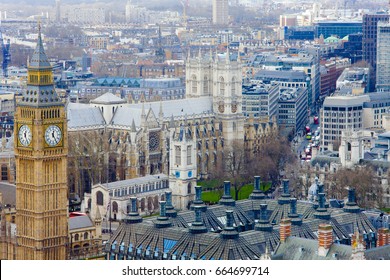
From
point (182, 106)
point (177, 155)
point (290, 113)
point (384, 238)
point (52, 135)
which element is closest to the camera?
point (384, 238)

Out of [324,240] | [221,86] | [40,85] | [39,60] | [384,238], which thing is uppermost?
[39,60]

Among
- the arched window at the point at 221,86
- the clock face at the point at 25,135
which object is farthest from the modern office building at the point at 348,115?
the clock face at the point at 25,135

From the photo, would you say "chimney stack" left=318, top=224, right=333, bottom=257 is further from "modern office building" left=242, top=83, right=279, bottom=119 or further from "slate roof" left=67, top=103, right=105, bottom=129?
"modern office building" left=242, top=83, right=279, bottom=119

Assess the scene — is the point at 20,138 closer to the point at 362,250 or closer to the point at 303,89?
the point at 362,250

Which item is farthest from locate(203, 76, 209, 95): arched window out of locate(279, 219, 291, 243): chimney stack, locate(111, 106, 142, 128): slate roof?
locate(279, 219, 291, 243): chimney stack

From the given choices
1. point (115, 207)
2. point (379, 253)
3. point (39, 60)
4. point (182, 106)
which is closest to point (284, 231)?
point (379, 253)

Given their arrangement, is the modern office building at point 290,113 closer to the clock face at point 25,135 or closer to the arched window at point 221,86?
the arched window at point 221,86

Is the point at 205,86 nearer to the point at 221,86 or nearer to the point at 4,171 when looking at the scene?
the point at 221,86
